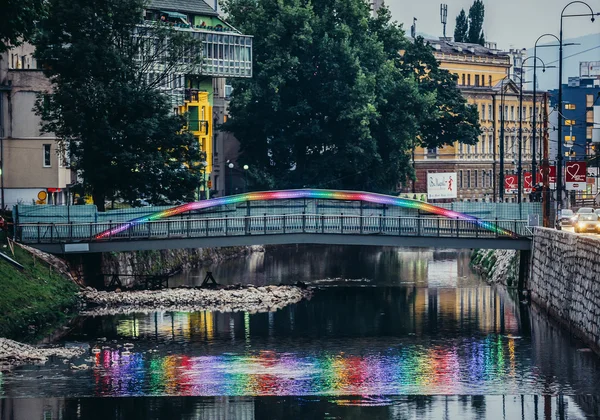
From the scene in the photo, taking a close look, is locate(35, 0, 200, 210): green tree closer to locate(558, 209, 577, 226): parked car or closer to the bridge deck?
the bridge deck

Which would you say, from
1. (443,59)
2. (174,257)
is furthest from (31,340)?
(443,59)

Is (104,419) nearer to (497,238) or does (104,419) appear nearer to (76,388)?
(76,388)

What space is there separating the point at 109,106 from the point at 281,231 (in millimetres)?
15434

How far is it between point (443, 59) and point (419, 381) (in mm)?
133197

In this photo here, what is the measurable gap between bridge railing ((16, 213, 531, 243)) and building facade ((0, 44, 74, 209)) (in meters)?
22.2

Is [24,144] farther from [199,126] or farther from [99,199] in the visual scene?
[199,126]

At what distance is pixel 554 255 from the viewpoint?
264 ft

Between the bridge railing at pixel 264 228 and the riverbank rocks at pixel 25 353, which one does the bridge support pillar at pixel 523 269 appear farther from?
the riverbank rocks at pixel 25 353

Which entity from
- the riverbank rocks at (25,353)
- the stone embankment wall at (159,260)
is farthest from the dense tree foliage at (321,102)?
the riverbank rocks at (25,353)

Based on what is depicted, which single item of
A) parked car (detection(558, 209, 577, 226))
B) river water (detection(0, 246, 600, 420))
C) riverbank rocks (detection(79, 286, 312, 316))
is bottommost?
river water (detection(0, 246, 600, 420))

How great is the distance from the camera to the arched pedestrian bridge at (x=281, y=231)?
297 ft

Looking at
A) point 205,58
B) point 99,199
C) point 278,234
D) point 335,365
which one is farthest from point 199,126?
point 335,365

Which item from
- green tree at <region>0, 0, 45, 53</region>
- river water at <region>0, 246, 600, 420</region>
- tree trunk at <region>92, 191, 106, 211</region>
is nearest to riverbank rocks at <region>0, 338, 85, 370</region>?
river water at <region>0, 246, 600, 420</region>

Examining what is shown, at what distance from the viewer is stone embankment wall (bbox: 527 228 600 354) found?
67.3m
